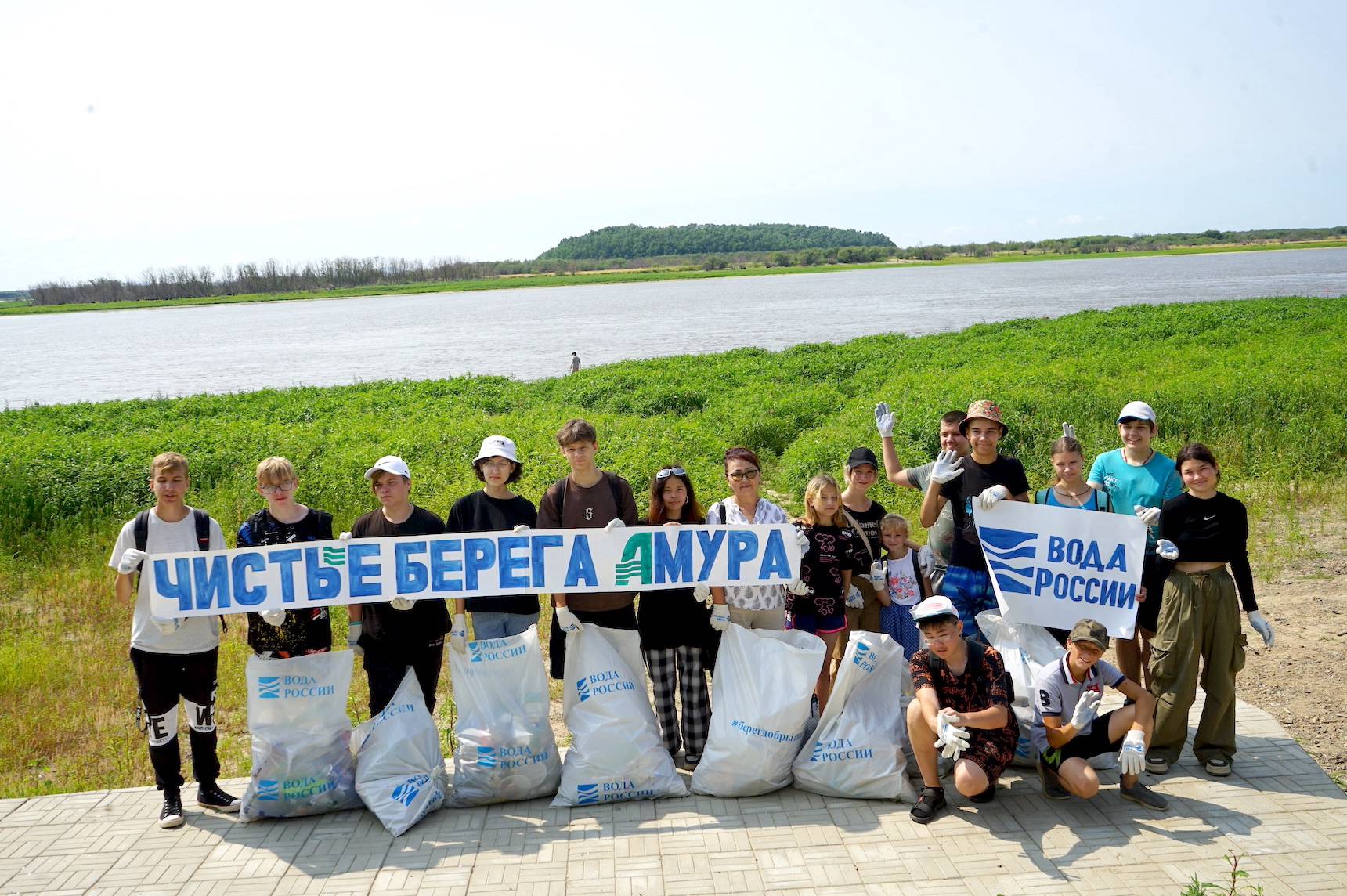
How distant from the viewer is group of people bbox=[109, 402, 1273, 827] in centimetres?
478

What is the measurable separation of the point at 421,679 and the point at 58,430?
62.7ft

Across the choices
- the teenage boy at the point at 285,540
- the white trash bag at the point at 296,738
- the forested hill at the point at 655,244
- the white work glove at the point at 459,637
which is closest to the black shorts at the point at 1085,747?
the white work glove at the point at 459,637

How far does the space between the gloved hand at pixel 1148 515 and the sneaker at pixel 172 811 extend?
5.49 metres

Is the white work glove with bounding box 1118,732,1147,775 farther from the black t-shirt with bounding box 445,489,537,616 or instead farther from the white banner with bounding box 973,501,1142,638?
the black t-shirt with bounding box 445,489,537,616

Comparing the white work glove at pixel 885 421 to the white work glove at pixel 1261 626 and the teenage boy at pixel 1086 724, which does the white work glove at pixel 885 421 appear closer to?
the teenage boy at pixel 1086 724

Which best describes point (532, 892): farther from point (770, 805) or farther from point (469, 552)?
point (469, 552)

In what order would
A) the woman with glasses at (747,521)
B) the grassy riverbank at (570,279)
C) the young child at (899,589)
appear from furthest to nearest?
the grassy riverbank at (570,279), the young child at (899,589), the woman with glasses at (747,521)

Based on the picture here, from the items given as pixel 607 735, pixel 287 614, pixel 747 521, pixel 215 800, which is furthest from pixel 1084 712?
pixel 215 800

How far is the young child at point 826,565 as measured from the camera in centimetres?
546

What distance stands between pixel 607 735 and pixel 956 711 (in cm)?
180

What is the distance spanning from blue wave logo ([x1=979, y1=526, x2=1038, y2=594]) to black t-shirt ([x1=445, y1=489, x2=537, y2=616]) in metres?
2.67

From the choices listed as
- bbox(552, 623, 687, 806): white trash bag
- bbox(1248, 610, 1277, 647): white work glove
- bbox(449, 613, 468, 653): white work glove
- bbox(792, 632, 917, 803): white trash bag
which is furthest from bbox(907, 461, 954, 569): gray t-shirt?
bbox(449, 613, 468, 653): white work glove

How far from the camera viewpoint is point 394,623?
5270 mm

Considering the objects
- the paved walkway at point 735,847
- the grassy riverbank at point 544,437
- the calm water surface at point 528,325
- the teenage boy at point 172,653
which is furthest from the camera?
the calm water surface at point 528,325
